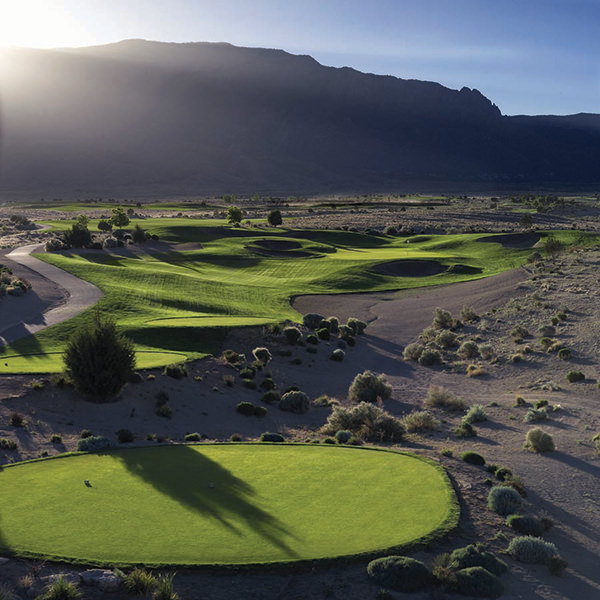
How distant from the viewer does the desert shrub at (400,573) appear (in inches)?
509

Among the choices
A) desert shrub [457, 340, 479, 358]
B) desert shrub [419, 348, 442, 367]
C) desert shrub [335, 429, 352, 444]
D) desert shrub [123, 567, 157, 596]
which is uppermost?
desert shrub [123, 567, 157, 596]

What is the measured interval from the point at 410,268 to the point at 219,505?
54.4 metres

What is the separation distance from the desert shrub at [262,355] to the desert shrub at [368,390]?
215 inches

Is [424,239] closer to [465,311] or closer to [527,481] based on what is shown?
[465,311]

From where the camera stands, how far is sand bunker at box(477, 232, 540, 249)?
81.3 metres

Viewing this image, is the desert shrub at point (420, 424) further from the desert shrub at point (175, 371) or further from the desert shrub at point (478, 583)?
the desert shrub at point (478, 583)

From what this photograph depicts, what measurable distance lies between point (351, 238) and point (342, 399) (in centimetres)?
5853

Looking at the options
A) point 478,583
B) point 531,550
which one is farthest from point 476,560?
point 531,550

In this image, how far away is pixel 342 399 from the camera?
32.4m

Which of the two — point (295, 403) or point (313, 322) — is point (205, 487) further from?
point (313, 322)

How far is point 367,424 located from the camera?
24953 mm


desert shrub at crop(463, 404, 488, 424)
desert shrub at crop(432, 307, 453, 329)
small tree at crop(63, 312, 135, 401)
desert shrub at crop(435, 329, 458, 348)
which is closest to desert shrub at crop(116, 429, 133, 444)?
small tree at crop(63, 312, 135, 401)

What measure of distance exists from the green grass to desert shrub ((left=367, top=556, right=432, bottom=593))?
19.2 m

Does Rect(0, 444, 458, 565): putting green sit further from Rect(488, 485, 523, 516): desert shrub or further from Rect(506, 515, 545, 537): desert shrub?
Rect(506, 515, 545, 537): desert shrub
